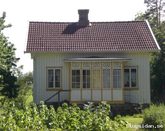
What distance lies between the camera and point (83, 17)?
34.3m

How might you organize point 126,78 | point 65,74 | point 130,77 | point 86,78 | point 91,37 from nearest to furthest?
point 86,78, point 65,74, point 130,77, point 126,78, point 91,37

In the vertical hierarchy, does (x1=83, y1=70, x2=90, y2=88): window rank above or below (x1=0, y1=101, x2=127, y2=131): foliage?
above

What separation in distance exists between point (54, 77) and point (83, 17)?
19.3 feet

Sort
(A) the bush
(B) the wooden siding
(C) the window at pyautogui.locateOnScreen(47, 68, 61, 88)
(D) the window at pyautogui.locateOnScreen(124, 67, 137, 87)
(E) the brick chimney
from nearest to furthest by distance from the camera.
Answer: (A) the bush < (B) the wooden siding < (C) the window at pyautogui.locateOnScreen(47, 68, 61, 88) < (D) the window at pyautogui.locateOnScreen(124, 67, 137, 87) < (E) the brick chimney

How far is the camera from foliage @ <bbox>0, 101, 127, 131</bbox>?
11281mm

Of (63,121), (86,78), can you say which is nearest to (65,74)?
(86,78)

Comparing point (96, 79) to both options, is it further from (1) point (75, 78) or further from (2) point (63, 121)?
(2) point (63, 121)

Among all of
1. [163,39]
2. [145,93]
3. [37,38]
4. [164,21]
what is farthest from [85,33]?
[164,21]

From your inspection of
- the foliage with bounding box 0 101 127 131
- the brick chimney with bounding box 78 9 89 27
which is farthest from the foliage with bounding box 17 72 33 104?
the foliage with bounding box 0 101 127 131

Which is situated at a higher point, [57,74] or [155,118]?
[57,74]

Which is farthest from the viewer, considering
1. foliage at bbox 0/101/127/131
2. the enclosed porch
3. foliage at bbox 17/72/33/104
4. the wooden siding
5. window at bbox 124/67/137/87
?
foliage at bbox 17/72/33/104

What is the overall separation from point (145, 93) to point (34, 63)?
737 centimetres

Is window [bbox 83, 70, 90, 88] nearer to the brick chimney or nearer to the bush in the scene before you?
the brick chimney

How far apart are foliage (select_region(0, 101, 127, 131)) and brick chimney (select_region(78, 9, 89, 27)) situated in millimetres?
21597
